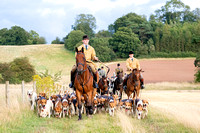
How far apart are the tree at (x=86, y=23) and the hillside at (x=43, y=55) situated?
12.4 meters

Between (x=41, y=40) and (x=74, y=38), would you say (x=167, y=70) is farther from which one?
(x=41, y=40)

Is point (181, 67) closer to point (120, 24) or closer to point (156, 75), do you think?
point (156, 75)

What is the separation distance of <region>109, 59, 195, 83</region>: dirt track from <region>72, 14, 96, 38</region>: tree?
37541 millimetres

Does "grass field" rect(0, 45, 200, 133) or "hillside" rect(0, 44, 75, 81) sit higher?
"hillside" rect(0, 44, 75, 81)

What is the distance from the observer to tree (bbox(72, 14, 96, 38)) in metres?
99.5

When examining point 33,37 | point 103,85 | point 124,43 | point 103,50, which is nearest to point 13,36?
point 33,37

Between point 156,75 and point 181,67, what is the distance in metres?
10.9

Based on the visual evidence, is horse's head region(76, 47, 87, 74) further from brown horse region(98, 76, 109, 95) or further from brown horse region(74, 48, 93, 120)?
brown horse region(98, 76, 109, 95)

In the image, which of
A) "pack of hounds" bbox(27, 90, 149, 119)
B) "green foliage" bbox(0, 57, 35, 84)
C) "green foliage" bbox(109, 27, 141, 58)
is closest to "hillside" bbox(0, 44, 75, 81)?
"green foliage" bbox(109, 27, 141, 58)

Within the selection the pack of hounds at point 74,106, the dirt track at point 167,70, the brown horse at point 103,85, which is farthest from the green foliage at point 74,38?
the pack of hounds at point 74,106

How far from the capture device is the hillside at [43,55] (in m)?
71.9

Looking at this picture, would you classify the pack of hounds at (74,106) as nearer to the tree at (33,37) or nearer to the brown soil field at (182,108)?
the brown soil field at (182,108)

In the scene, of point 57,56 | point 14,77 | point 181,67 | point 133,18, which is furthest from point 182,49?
point 14,77

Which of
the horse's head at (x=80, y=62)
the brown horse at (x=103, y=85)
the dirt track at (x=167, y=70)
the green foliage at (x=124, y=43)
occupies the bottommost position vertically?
the dirt track at (x=167, y=70)
